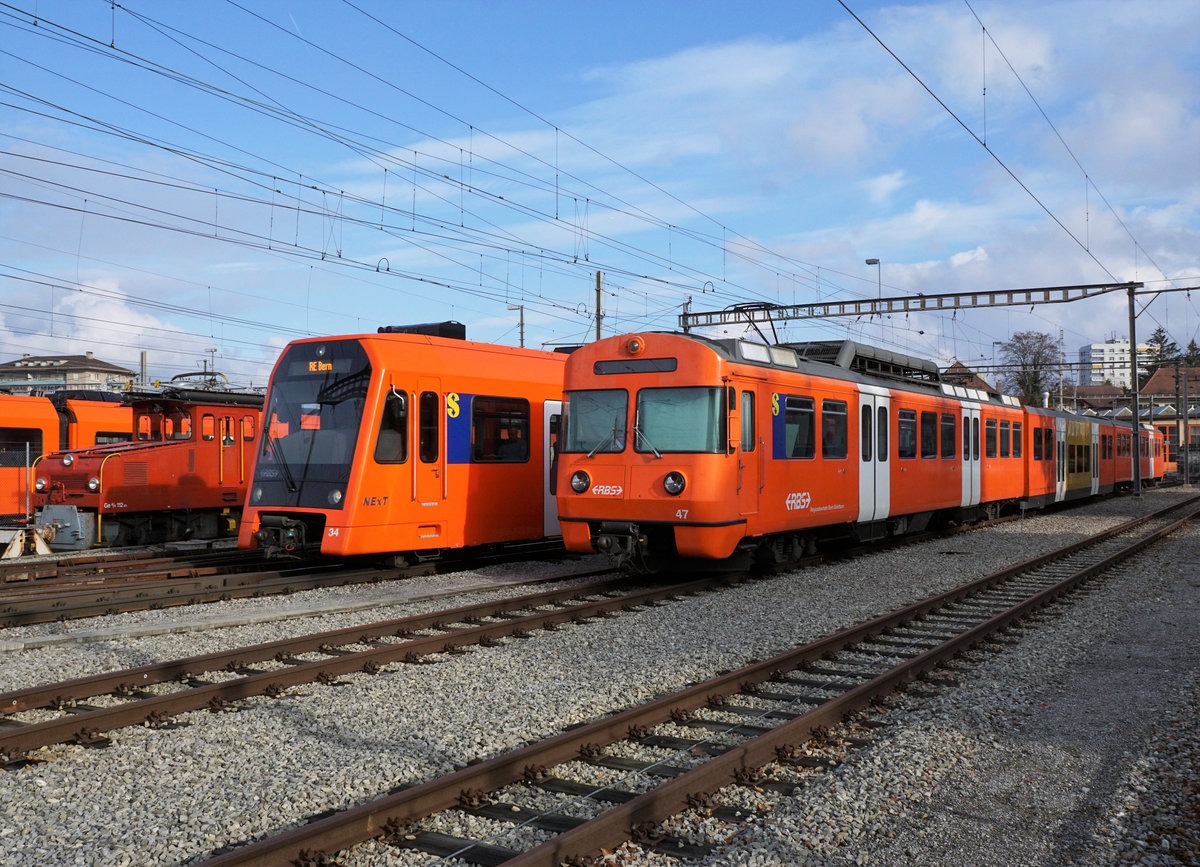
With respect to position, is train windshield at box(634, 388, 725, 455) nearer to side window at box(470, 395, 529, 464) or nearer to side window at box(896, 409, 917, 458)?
side window at box(470, 395, 529, 464)

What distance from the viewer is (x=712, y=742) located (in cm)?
585

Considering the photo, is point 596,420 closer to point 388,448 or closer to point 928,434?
point 388,448

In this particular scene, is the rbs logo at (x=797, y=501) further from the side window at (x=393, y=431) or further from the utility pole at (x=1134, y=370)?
the utility pole at (x=1134, y=370)

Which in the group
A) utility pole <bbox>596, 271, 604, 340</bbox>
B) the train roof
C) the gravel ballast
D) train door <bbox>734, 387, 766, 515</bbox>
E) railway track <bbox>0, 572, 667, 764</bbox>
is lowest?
→ the gravel ballast

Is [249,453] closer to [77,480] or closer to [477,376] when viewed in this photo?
[77,480]

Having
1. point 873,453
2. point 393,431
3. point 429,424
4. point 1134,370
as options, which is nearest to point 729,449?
point 429,424

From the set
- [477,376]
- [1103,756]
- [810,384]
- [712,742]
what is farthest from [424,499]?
[1103,756]

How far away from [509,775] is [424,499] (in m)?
7.90

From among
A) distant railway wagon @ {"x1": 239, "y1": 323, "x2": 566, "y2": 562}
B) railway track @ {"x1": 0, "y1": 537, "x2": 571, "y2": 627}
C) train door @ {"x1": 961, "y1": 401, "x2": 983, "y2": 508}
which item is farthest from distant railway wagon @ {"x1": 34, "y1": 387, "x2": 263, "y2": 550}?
train door @ {"x1": 961, "y1": 401, "x2": 983, "y2": 508}

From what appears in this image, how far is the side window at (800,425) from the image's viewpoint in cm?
1293

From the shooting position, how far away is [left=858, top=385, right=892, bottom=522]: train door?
49.3 ft

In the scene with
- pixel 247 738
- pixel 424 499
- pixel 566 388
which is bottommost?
pixel 247 738

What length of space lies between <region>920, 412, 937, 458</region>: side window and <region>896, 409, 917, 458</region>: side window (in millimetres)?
367

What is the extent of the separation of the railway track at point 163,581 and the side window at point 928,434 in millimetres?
6992
